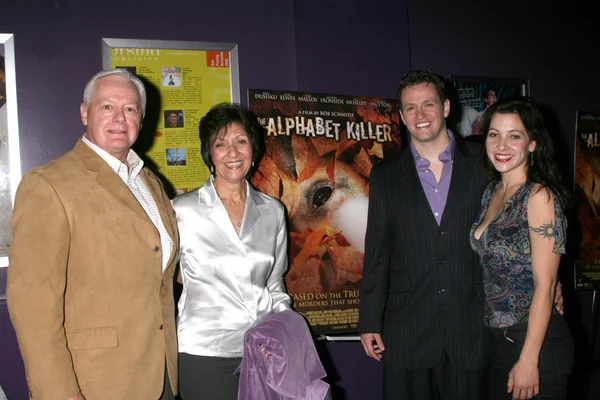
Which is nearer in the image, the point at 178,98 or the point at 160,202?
the point at 160,202

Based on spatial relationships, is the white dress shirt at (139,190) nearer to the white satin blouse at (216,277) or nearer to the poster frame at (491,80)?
the white satin blouse at (216,277)

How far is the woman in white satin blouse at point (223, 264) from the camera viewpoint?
196 cm

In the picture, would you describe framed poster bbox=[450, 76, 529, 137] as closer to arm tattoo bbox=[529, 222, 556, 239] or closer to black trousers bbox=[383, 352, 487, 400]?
arm tattoo bbox=[529, 222, 556, 239]

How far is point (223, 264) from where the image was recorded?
1.99 meters

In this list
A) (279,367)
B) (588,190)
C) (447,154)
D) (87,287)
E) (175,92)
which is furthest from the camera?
(588,190)

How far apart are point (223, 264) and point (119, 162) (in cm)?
56

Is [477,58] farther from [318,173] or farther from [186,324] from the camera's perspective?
[186,324]

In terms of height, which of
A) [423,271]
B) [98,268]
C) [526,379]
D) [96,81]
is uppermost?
[96,81]

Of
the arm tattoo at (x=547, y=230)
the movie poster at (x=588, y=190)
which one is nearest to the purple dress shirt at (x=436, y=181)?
Result: the arm tattoo at (x=547, y=230)

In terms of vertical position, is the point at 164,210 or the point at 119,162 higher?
the point at 119,162

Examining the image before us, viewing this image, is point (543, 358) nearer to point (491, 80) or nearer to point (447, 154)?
point (447, 154)

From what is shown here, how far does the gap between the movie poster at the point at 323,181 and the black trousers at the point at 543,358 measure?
864mm

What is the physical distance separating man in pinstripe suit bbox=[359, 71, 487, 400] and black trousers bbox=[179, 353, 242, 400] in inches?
27.3

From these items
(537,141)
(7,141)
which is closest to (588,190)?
(537,141)
